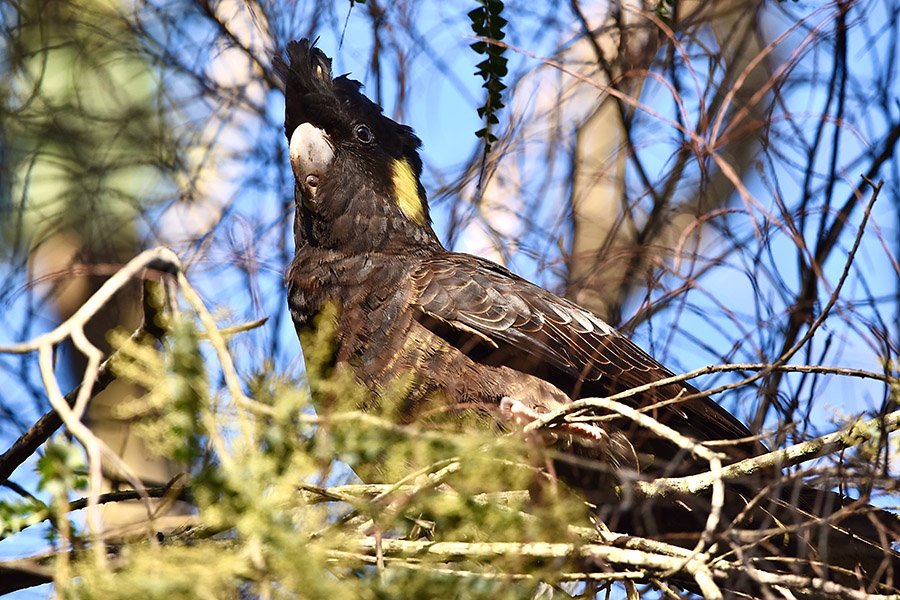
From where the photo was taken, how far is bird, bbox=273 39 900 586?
329 cm

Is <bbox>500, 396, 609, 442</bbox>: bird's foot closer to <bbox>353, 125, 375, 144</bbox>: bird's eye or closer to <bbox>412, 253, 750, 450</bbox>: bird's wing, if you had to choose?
<bbox>412, 253, 750, 450</bbox>: bird's wing

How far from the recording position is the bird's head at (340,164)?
3.94 meters

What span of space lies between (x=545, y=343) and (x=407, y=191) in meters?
1.01

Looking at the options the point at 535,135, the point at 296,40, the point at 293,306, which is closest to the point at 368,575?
the point at 293,306

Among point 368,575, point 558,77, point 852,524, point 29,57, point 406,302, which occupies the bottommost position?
point 368,575

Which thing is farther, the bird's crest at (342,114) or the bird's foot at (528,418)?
the bird's crest at (342,114)

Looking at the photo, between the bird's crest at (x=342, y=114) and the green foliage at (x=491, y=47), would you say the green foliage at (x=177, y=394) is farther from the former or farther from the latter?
the bird's crest at (x=342, y=114)

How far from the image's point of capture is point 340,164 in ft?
13.2

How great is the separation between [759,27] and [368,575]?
145 inches

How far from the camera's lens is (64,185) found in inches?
199

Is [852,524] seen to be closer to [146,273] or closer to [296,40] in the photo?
[146,273]

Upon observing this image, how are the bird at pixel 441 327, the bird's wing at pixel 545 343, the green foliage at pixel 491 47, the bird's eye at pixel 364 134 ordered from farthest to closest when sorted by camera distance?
the bird's eye at pixel 364 134
the bird's wing at pixel 545 343
the bird at pixel 441 327
the green foliage at pixel 491 47

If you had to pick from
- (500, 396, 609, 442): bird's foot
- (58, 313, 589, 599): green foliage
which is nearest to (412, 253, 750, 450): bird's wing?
(500, 396, 609, 442): bird's foot

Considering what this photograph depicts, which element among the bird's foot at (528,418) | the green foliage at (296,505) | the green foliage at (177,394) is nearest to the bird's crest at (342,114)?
the bird's foot at (528,418)
